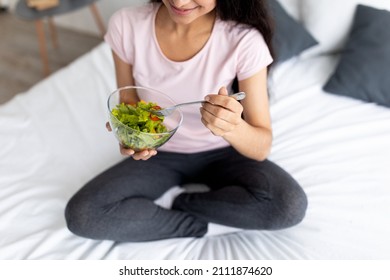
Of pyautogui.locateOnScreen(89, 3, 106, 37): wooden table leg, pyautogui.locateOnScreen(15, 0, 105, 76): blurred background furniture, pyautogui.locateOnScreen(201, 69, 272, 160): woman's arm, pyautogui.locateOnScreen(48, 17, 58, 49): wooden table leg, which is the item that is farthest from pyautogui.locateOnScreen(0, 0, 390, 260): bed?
pyautogui.locateOnScreen(48, 17, 58, 49): wooden table leg

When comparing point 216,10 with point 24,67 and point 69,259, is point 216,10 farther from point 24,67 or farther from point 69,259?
point 24,67

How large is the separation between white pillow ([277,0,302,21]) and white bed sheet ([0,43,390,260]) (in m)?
0.20

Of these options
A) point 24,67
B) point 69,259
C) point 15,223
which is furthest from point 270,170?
point 24,67

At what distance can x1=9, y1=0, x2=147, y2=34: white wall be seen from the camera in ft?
7.85

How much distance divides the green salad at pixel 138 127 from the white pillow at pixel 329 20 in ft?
3.26

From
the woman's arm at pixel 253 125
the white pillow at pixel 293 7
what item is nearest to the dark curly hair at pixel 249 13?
the woman's arm at pixel 253 125

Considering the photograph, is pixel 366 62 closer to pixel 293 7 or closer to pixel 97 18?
pixel 293 7

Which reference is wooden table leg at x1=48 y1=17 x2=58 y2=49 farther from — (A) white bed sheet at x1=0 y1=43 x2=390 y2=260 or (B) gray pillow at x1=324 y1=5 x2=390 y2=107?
(B) gray pillow at x1=324 y1=5 x2=390 y2=107

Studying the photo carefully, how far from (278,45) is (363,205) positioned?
73cm

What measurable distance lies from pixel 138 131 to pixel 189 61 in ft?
1.04

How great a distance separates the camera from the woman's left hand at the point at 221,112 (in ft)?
2.79

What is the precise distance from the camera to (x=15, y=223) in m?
1.13

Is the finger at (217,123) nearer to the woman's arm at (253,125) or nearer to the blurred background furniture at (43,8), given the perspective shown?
the woman's arm at (253,125)

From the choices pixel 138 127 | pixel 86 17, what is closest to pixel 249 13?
pixel 138 127
